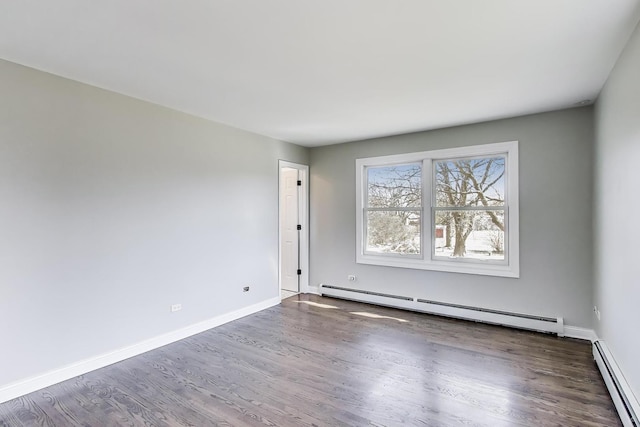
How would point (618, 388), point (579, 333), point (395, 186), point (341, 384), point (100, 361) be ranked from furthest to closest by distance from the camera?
point (395, 186)
point (579, 333)
point (100, 361)
point (341, 384)
point (618, 388)

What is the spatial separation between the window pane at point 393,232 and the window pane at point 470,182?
49 centimetres

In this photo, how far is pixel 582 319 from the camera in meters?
3.46

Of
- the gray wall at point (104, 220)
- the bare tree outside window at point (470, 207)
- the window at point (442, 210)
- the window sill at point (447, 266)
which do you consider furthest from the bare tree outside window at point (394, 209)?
the gray wall at point (104, 220)

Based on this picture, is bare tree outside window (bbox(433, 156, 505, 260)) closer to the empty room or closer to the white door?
the empty room

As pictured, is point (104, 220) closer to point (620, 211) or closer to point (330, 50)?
point (330, 50)

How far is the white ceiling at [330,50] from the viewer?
1782 mm

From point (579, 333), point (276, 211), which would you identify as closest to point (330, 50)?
point (276, 211)

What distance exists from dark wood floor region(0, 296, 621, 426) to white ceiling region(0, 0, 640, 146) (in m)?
2.45

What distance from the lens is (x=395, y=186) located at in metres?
4.78

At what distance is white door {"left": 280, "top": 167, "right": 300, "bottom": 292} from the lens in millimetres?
5473

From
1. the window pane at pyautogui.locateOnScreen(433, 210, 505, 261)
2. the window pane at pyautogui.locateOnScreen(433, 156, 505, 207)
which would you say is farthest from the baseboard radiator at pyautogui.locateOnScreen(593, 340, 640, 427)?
the window pane at pyautogui.locateOnScreen(433, 156, 505, 207)

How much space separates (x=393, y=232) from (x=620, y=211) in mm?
2697

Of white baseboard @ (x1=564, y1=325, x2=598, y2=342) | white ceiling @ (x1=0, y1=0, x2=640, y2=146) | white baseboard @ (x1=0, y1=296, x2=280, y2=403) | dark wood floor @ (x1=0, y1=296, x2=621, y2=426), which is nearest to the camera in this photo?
white ceiling @ (x1=0, y1=0, x2=640, y2=146)

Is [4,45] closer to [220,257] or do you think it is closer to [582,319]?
[220,257]
